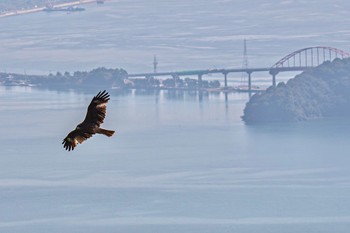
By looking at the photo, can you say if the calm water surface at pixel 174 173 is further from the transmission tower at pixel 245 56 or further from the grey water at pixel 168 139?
the transmission tower at pixel 245 56

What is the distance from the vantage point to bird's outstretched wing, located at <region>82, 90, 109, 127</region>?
46.7ft

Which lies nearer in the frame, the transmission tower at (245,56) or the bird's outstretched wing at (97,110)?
the bird's outstretched wing at (97,110)

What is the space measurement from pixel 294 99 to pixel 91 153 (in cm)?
2484

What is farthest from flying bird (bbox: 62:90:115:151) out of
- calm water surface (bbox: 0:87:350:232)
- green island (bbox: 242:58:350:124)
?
green island (bbox: 242:58:350:124)

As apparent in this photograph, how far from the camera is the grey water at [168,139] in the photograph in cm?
6444

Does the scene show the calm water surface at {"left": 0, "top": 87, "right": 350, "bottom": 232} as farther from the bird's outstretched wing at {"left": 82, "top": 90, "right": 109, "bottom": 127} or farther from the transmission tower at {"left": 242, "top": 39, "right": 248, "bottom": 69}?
the bird's outstretched wing at {"left": 82, "top": 90, "right": 109, "bottom": 127}

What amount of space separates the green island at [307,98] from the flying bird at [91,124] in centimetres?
9327

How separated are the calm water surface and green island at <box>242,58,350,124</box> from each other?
2.10 metres

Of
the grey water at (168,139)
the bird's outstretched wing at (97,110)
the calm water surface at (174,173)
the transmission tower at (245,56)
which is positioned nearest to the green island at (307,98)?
the grey water at (168,139)

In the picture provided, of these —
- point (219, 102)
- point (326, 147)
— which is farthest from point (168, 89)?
point (326, 147)

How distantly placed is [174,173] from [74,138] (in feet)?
213

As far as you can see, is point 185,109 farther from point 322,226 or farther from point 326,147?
point 322,226

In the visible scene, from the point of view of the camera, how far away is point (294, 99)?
11100 cm

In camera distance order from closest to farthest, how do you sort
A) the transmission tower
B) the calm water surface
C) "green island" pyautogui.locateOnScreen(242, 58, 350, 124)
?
the calm water surface → "green island" pyautogui.locateOnScreen(242, 58, 350, 124) → the transmission tower
